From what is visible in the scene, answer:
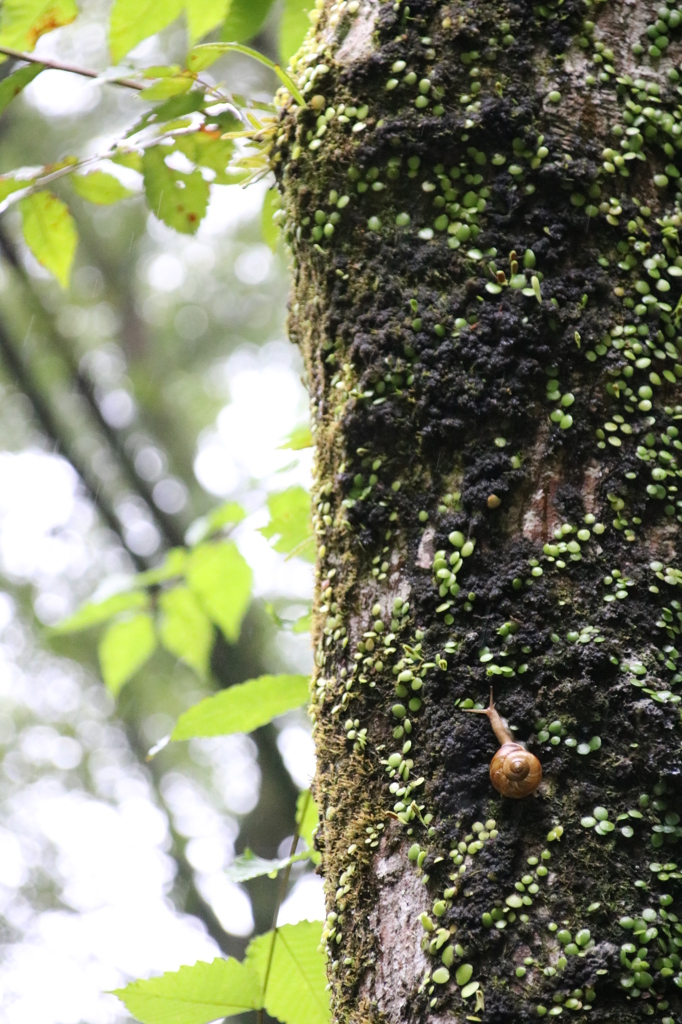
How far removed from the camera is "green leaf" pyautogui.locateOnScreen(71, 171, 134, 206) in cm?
192

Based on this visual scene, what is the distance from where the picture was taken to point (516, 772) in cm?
95

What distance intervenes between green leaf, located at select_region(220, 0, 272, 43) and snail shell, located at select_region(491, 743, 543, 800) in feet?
5.03

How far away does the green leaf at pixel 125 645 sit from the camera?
2564mm

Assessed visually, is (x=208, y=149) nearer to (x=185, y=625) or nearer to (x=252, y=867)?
(x=185, y=625)

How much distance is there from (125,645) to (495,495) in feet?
5.92

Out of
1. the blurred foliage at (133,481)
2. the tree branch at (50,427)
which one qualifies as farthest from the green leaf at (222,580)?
the tree branch at (50,427)

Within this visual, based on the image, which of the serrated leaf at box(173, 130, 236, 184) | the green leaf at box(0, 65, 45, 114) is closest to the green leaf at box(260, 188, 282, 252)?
the serrated leaf at box(173, 130, 236, 184)

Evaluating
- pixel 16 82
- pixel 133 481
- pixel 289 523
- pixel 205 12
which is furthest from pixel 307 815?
pixel 133 481

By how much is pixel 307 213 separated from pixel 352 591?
1.99ft

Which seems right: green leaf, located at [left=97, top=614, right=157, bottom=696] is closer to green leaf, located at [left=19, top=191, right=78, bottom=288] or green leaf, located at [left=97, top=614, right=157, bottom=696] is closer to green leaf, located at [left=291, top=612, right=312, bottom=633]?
green leaf, located at [left=291, top=612, right=312, bottom=633]

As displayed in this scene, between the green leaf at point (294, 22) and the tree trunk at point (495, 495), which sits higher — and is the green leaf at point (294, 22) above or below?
above

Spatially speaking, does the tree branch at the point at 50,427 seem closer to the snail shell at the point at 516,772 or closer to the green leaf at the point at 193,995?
the green leaf at the point at 193,995

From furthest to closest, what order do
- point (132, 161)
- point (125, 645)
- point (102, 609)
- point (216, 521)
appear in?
point (125, 645), point (102, 609), point (216, 521), point (132, 161)

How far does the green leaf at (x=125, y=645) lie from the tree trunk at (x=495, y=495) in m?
1.42
